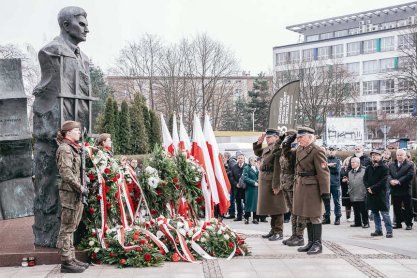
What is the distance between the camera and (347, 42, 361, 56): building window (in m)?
79.4

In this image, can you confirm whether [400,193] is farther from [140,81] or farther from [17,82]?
[140,81]

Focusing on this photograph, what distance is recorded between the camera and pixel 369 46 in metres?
78.3

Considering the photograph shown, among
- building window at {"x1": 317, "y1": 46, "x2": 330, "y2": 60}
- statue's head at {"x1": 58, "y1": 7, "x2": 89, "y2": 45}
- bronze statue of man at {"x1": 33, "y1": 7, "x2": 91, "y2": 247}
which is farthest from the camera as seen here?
building window at {"x1": 317, "y1": 46, "x2": 330, "y2": 60}

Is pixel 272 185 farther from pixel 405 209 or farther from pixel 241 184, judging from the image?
pixel 241 184

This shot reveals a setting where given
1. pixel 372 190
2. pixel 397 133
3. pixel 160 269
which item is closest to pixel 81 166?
pixel 160 269

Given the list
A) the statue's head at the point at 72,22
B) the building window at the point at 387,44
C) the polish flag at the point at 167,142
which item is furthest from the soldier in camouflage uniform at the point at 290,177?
the building window at the point at 387,44

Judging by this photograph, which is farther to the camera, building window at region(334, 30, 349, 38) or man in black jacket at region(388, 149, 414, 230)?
building window at region(334, 30, 349, 38)

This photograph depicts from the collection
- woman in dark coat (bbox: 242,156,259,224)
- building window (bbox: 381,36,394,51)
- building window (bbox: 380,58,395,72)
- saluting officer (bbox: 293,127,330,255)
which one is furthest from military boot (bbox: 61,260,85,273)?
building window (bbox: 381,36,394,51)

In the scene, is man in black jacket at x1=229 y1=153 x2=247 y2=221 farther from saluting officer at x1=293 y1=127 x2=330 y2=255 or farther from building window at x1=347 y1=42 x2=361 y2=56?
building window at x1=347 y1=42 x2=361 y2=56

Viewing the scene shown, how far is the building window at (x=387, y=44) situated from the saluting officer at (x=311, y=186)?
233ft

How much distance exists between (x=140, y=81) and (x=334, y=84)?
17847mm

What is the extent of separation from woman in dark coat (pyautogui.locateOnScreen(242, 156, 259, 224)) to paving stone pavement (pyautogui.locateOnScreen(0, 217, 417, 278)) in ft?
13.7

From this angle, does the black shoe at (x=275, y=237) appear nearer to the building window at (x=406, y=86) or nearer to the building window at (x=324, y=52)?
the building window at (x=406, y=86)

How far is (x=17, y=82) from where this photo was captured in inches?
516
